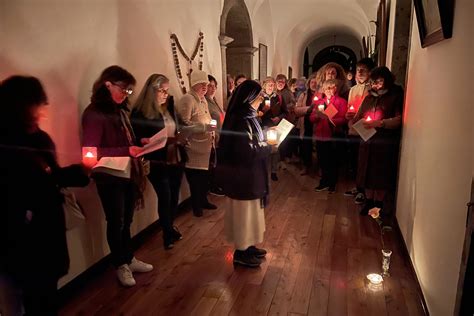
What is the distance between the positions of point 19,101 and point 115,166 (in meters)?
0.84

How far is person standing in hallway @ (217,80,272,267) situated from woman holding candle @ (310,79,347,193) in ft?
6.66

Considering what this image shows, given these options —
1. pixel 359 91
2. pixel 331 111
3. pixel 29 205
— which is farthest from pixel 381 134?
pixel 29 205

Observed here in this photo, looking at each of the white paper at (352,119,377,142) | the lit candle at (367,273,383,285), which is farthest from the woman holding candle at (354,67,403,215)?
the lit candle at (367,273,383,285)

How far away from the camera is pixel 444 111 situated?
1.96 m

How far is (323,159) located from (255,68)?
10.7 feet

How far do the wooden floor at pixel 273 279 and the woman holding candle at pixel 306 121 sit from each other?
193 centimetres

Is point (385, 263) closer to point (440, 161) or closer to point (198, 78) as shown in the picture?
point (440, 161)

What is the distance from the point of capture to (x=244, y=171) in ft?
8.55

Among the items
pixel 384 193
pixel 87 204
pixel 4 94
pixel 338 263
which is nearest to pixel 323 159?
pixel 384 193

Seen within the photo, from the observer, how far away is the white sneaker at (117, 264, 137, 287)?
257 cm

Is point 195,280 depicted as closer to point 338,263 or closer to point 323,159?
point 338,263

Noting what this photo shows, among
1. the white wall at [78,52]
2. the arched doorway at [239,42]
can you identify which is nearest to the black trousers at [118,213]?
the white wall at [78,52]

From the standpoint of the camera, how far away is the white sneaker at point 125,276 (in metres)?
2.57

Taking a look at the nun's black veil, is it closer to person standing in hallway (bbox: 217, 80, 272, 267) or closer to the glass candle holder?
person standing in hallway (bbox: 217, 80, 272, 267)
